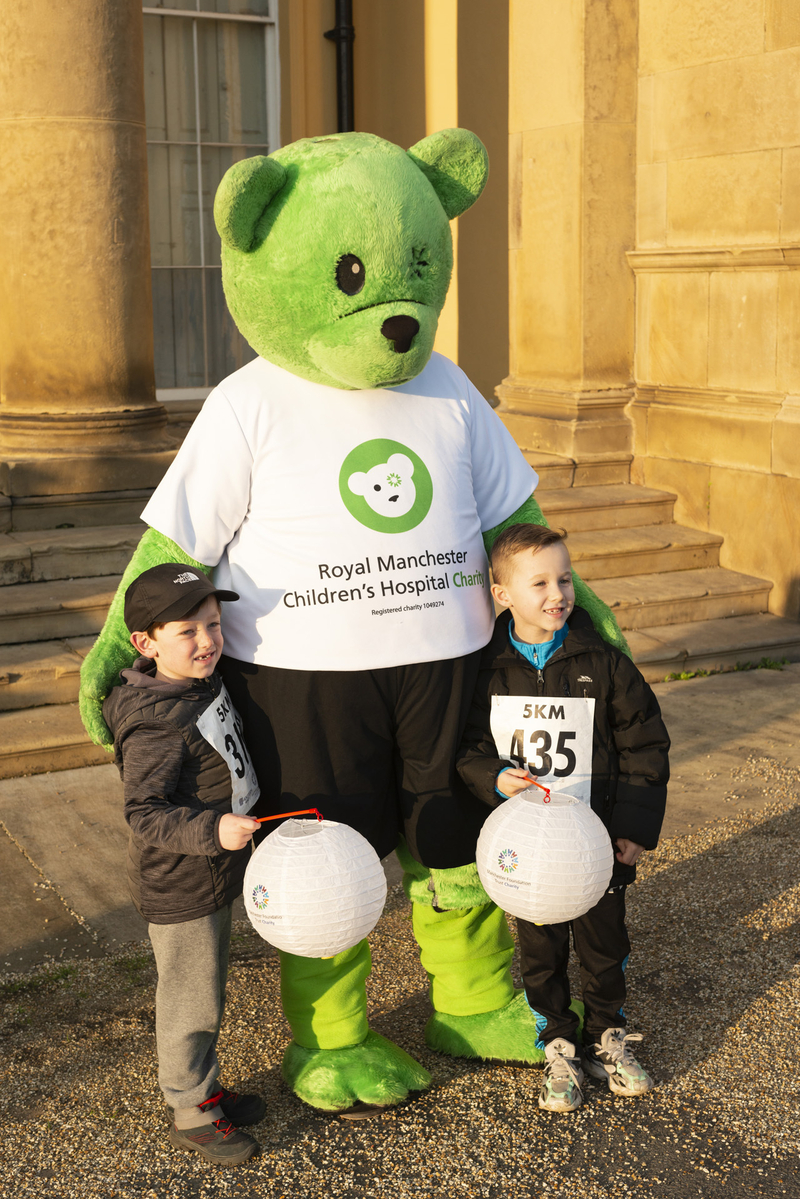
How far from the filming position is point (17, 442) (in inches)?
253

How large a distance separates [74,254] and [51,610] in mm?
1817

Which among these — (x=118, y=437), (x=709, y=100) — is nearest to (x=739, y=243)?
(x=709, y=100)

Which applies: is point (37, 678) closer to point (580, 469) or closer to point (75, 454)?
point (75, 454)

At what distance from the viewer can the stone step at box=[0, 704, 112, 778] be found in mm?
4949

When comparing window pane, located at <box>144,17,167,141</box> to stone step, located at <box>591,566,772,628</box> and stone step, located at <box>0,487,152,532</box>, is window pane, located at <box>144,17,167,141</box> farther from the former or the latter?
stone step, located at <box>591,566,772,628</box>

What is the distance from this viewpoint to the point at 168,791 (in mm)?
2537

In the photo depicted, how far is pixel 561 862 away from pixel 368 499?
2.87ft

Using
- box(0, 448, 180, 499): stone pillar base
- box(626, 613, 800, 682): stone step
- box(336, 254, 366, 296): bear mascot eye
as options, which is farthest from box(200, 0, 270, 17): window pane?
box(336, 254, 366, 296): bear mascot eye

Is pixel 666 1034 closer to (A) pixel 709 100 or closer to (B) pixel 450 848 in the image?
(B) pixel 450 848

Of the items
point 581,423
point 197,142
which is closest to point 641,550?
point 581,423

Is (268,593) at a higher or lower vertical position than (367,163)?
lower

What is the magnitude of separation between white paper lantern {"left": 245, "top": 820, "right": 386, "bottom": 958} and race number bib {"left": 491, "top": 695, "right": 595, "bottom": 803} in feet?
1.65

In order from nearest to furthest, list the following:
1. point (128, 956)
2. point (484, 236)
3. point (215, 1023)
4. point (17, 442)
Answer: point (215, 1023), point (128, 956), point (17, 442), point (484, 236)

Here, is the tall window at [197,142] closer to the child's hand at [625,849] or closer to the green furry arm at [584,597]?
the green furry arm at [584,597]
